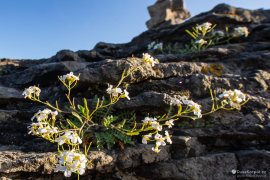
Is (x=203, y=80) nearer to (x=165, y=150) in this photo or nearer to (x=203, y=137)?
(x=203, y=137)

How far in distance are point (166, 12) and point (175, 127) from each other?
2385 cm

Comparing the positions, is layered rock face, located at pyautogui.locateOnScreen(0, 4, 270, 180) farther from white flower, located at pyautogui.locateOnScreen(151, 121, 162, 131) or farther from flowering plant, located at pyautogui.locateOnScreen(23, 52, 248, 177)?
white flower, located at pyautogui.locateOnScreen(151, 121, 162, 131)

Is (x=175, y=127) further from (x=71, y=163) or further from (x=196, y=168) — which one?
(x=71, y=163)

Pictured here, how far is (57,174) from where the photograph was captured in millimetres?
4398

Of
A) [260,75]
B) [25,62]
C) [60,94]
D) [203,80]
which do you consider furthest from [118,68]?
[25,62]

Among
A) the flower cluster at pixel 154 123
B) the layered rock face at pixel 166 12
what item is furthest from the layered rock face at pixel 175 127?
the layered rock face at pixel 166 12

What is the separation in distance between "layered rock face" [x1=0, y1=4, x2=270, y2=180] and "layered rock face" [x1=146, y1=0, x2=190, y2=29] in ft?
65.9

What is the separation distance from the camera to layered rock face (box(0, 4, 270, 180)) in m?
4.68

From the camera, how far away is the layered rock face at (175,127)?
15.4ft

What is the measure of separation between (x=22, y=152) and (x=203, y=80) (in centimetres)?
376

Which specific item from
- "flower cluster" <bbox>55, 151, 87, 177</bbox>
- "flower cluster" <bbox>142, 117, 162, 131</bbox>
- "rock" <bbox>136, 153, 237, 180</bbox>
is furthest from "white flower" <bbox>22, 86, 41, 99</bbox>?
"rock" <bbox>136, 153, 237, 180</bbox>

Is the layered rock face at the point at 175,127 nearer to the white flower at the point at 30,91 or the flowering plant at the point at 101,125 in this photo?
the flowering plant at the point at 101,125

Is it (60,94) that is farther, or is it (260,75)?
(260,75)

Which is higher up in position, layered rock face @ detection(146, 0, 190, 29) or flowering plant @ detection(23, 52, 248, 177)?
layered rock face @ detection(146, 0, 190, 29)
